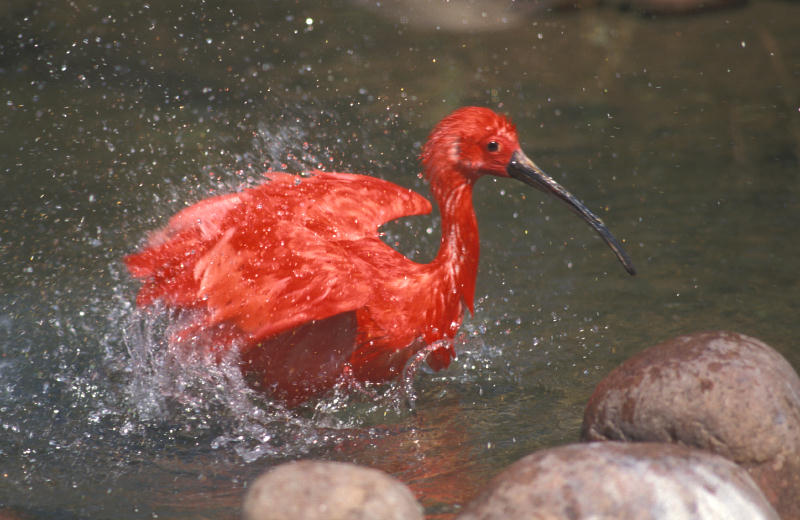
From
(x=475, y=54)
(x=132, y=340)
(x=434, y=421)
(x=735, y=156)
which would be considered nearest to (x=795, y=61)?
(x=735, y=156)

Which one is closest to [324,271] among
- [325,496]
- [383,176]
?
[325,496]

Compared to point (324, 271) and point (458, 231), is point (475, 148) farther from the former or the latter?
point (324, 271)

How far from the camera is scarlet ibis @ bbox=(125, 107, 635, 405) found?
3.79 metres

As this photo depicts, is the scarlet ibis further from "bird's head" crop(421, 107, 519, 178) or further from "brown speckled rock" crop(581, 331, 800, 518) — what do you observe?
"brown speckled rock" crop(581, 331, 800, 518)

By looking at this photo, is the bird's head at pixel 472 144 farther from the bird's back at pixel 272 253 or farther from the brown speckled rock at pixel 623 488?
the brown speckled rock at pixel 623 488

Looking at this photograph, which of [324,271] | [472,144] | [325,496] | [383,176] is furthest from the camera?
[383,176]

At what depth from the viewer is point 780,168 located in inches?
250

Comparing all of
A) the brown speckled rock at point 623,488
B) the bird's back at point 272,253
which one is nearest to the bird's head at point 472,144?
the bird's back at point 272,253

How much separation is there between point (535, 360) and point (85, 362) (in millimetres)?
2089

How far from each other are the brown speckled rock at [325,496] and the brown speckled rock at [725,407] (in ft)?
2.75

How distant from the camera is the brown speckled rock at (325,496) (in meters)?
2.46

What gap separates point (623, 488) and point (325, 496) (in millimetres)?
802

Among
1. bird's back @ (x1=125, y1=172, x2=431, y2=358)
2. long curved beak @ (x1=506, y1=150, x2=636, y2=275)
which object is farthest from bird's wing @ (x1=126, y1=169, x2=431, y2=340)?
long curved beak @ (x1=506, y1=150, x2=636, y2=275)

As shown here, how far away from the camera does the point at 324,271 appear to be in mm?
3783
